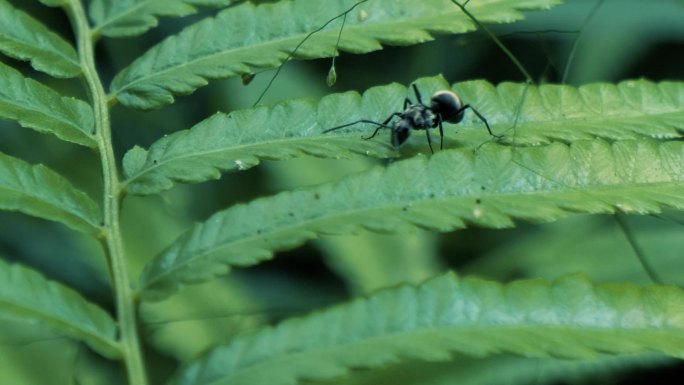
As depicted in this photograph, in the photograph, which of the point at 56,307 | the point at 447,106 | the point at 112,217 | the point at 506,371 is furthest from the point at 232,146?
the point at 506,371

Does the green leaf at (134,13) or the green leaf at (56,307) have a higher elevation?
the green leaf at (134,13)

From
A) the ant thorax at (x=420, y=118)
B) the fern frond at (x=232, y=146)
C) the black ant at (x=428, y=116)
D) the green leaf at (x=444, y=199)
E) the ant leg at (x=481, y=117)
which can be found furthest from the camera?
the ant thorax at (x=420, y=118)

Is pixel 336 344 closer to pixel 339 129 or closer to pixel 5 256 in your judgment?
pixel 339 129

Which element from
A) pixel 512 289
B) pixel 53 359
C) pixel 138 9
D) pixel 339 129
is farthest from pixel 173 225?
pixel 512 289

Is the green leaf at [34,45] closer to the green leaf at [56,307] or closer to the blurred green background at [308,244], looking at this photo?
the green leaf at [56,307]

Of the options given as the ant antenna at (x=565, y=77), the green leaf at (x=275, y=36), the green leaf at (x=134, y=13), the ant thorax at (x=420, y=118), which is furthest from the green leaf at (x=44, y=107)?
the ant antenna at (x=565, y=77)

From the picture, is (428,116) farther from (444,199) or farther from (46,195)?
(46,195)
